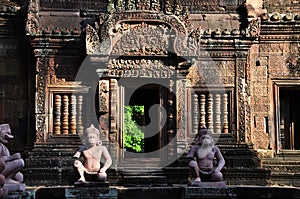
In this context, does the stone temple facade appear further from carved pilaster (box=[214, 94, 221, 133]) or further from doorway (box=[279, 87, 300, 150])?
doorway (box=[279, 87, 300, 150])

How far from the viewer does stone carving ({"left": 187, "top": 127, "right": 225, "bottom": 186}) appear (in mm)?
11398

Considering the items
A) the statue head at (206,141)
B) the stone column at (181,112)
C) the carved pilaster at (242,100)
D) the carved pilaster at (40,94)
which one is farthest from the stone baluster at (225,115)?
the carved pilaster at (40,94)

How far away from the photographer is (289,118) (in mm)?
16203

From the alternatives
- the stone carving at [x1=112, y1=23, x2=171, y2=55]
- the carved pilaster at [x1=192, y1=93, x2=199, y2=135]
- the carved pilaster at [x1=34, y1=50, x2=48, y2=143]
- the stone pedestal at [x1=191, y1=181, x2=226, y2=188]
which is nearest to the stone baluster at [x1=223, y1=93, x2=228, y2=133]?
the carved pilaster at [x1=192, y1=93, x2=199, y2=135]

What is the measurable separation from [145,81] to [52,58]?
221cm

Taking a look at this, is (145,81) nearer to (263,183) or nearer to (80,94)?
(80,94)

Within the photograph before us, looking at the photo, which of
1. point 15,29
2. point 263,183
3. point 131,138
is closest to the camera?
point 263,183

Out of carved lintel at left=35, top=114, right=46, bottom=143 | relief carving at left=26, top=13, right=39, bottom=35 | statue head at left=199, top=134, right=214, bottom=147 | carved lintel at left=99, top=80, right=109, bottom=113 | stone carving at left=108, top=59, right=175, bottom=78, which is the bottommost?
statue head at left=199, top=134, right=214, bottom=147

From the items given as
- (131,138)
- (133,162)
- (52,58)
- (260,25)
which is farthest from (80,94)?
(131,138)

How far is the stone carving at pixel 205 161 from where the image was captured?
11398 mm

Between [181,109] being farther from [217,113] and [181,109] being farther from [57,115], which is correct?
[57,115]

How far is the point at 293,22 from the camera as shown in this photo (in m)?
15.6

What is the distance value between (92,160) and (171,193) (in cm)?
163

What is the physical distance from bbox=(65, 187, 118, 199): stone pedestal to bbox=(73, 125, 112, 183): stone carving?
946 mm
